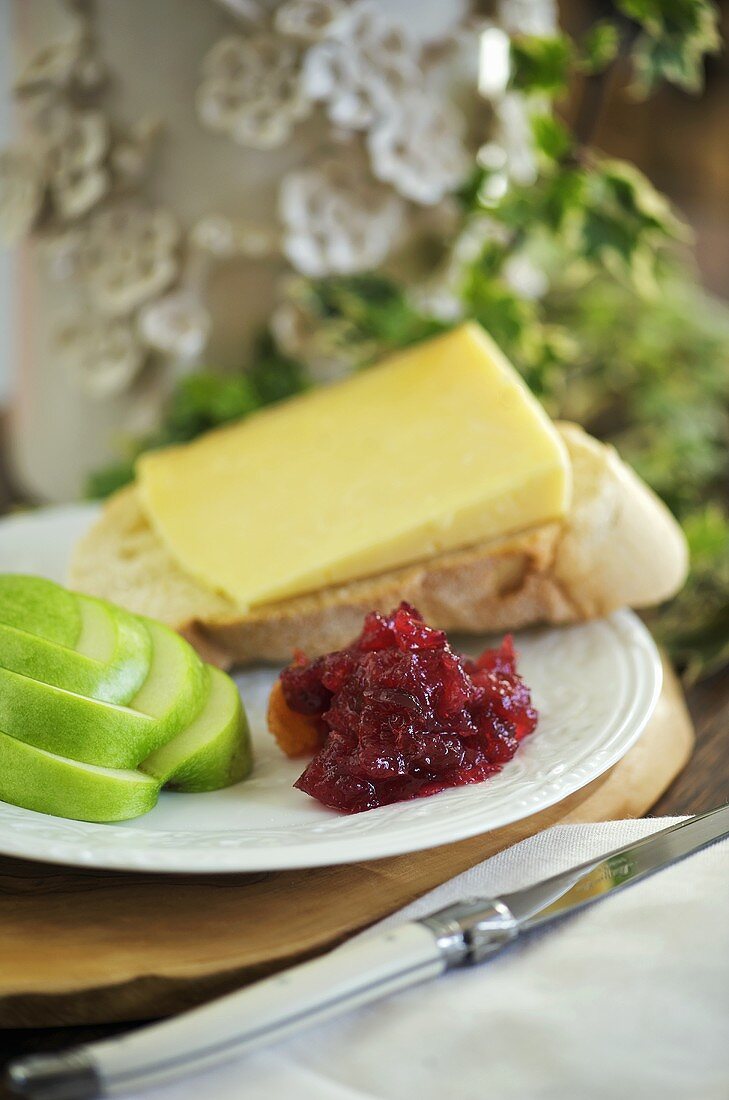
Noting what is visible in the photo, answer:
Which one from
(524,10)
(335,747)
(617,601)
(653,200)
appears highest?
(524,10)

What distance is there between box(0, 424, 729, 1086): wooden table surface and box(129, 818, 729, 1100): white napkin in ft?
1.03

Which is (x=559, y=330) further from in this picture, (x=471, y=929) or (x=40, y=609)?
(x=471, y=929)

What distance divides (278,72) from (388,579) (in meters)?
1.70

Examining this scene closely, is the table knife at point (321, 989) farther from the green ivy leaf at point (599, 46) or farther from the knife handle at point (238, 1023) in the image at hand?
the green ivy leaf at point (599, 46)

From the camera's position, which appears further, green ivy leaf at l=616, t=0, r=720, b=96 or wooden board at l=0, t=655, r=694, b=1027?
green ivy leaf at l=616, t=0, r=720, b=96

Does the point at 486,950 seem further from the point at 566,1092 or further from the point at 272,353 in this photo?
the point at 272,353

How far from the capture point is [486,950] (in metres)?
1.60

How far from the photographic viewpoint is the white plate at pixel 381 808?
1705mm

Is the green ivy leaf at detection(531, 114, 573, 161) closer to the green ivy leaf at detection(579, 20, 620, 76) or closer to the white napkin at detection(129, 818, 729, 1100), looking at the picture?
the green ivy leaf at detection(579, 20, 620, 76)

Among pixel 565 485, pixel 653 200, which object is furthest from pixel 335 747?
pixel 653 200

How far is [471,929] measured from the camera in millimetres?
1572

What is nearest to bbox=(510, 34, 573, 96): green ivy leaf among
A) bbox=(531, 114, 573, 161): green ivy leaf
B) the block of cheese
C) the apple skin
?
bbox=(531, 114, 573, 161): green ivy leaf

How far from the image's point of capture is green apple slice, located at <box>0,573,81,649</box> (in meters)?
2.00

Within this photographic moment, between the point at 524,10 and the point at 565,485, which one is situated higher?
the point at 524,10
